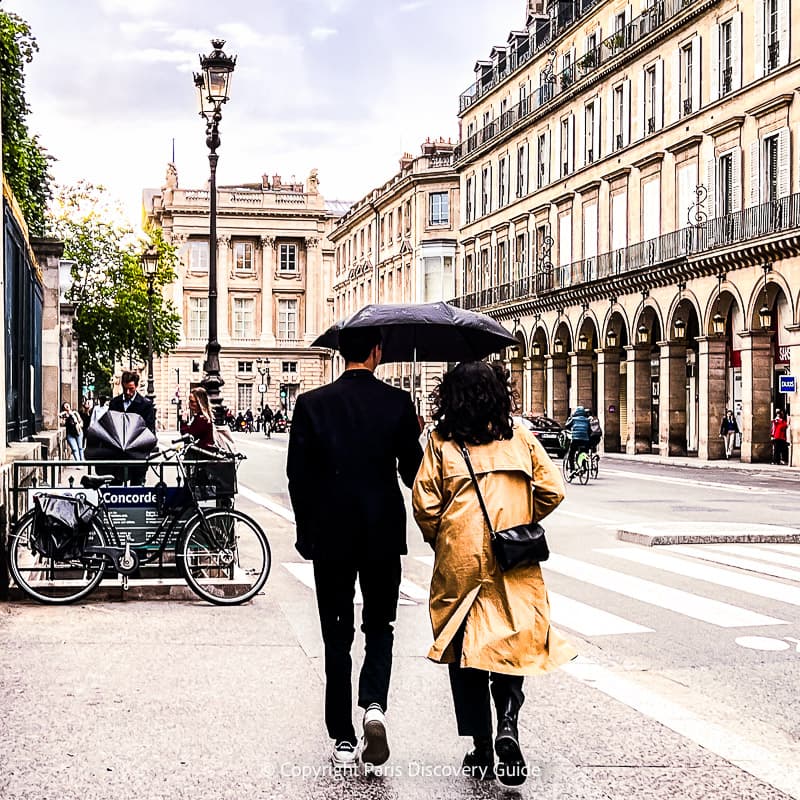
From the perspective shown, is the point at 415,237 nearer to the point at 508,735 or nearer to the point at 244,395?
the point at 244,395

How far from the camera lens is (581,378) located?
56031 millimetres

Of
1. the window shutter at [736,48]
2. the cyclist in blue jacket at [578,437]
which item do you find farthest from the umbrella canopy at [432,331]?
the window shutter at [736,48]

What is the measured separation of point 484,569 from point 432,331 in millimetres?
4802

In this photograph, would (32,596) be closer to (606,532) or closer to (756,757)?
(756,757)

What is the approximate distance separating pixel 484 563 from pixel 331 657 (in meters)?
0.87

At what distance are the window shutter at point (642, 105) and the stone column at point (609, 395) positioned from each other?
8256 millimetres

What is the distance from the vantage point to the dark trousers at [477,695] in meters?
5.64

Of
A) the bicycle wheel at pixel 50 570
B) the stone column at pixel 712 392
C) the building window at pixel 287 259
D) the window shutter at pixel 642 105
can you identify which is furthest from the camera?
the building window at pixel 287 259

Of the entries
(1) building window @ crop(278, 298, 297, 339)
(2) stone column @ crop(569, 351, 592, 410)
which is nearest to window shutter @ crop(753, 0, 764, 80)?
(2) stone column @ crop(569, 351, 592, 410)

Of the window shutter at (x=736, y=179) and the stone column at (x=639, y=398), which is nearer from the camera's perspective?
the window shutter at (x=736, y=179)

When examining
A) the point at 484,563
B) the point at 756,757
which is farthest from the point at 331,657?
the point at 756,757

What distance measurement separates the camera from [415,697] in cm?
734

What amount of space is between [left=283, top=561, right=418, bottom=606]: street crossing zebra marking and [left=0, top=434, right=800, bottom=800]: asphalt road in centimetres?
5

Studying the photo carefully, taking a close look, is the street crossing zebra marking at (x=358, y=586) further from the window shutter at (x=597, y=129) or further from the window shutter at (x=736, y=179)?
the window shutter at (x=597, y=129)
